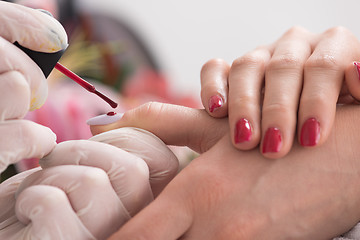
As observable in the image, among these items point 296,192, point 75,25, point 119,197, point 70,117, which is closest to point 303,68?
point 296,192

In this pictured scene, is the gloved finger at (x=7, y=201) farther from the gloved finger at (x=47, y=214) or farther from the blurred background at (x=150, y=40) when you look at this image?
the blurred background at (x=150, y=40)

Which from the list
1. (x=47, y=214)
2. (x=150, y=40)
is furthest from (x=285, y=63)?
(x=150, y=40)

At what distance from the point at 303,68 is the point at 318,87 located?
64 mm

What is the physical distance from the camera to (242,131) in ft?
1.85

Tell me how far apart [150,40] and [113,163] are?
1550 millimetres

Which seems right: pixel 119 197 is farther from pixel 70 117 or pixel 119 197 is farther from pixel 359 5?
pixel 359 5

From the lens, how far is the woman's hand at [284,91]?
553 millimetres

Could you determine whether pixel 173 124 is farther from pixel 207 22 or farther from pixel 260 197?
pixel 207 22

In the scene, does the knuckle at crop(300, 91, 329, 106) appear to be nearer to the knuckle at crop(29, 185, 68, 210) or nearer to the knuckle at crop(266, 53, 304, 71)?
the knuckle at crop(266, 53, 304, 71)

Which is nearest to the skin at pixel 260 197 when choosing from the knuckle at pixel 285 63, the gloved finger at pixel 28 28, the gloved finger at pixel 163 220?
the gloved finger at pixel 163 220

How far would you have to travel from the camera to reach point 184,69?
2.20m

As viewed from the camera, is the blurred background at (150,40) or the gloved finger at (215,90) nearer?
the gloved finger at (215,90)

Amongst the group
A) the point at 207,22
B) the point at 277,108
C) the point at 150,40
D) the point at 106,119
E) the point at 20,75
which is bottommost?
the point at 150,40

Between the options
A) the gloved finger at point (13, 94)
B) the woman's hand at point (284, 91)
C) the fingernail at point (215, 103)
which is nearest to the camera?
the gloved finger at point (13, 94)
